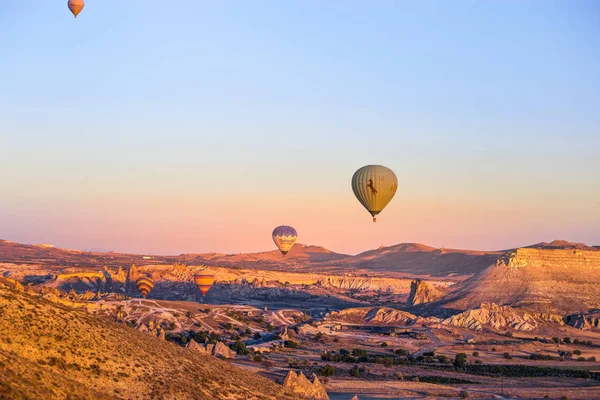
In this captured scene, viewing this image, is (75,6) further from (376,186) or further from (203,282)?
(203,282)

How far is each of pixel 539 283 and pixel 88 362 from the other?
332ft

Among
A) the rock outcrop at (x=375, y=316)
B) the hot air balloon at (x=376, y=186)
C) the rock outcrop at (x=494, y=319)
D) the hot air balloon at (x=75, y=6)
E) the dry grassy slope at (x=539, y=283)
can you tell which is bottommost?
the rock outcrop at (x=375, y=316)

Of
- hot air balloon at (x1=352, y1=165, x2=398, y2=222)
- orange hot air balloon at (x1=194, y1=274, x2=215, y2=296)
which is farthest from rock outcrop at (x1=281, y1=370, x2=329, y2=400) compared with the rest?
orange hot air balloon at (x1=194, y1=274, x2=215, y2=296)

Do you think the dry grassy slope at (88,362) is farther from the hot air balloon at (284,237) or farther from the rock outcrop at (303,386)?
the hot air balloon at (284,237)

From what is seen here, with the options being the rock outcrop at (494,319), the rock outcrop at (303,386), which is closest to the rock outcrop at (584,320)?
the rock outcrop at (494,319)

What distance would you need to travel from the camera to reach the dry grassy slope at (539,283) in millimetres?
114438

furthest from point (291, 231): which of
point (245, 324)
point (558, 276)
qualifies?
point (558, 276)

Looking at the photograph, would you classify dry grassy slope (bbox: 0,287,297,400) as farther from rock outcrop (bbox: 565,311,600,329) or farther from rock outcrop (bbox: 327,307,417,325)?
rock outcrop (bbox: 565,311,600,329)

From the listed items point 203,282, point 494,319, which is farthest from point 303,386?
point 203,282

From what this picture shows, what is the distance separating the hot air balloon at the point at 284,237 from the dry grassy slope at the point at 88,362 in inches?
3509

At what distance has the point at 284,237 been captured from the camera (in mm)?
123875

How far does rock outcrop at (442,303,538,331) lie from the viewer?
333 ft

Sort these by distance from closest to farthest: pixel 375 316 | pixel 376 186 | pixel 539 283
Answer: pixel 376 186 < pixel 375 316 < pixel 539 283

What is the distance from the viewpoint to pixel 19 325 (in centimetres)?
2848
